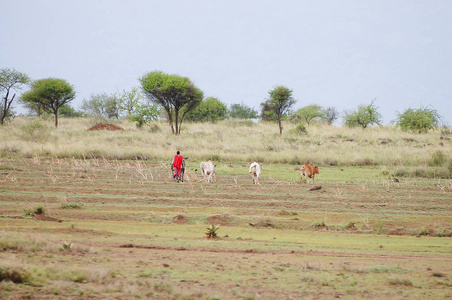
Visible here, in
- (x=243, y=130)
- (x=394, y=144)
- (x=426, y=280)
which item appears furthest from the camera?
(x=243, y=130)

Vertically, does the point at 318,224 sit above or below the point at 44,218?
below

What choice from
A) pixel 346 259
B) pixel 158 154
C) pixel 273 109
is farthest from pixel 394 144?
pixel 346 259

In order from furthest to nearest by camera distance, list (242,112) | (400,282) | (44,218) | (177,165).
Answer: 1. (242,112)
2. (177,165)
3. (44,218)
4. (400,282)

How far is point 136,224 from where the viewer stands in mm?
14516

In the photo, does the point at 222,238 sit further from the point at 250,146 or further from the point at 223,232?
the point at 250,146

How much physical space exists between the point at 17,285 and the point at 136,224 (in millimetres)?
7856

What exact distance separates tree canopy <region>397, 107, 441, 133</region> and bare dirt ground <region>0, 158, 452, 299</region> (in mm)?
35521

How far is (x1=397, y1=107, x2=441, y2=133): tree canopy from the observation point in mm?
60375

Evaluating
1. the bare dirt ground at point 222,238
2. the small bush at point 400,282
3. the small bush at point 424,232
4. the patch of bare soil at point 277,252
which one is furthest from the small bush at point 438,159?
the small bush at point 400,282

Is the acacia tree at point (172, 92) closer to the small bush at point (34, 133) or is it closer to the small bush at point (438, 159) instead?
the small bush at point (34, 133)

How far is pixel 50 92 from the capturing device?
5753 cm

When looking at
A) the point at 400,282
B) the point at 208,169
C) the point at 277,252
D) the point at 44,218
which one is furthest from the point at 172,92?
the point at 400,282

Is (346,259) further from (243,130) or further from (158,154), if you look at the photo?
(243,130)

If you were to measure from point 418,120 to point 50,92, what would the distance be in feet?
129
